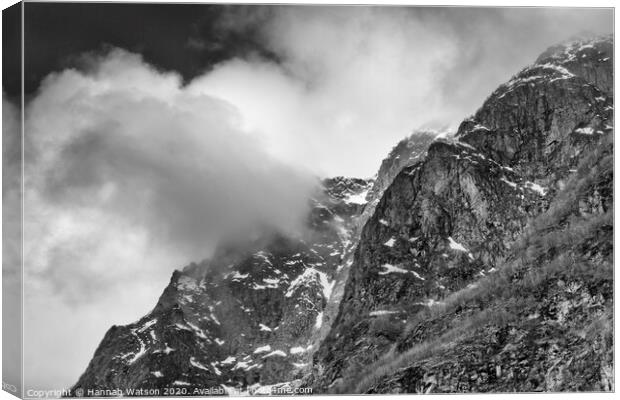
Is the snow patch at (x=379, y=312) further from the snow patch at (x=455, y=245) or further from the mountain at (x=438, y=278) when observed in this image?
the snow patch at (x=455, y=245)

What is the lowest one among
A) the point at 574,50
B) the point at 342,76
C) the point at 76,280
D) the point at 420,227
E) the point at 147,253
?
the point at 76,280

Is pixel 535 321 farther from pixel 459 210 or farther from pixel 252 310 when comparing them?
pixel 252 310

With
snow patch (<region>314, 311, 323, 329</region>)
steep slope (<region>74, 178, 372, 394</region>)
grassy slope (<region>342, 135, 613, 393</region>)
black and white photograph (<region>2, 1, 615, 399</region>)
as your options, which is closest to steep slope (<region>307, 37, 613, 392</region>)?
black and white photograph (<region>2, 1, 615, 399</region>)

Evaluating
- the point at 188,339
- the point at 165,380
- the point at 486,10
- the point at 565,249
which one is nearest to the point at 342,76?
the point at 486,10

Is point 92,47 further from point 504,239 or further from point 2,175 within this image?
point 504,239

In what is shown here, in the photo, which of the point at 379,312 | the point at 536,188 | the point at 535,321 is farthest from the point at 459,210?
the point at 535,321

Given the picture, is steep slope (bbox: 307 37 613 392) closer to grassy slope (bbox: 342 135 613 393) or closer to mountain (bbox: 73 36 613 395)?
mountain (bbox: 73 36 613 395)
